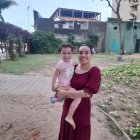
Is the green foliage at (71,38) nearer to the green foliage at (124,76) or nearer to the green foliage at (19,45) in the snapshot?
the green foliage at (19,45)

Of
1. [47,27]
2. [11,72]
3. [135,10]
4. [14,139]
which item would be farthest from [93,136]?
[135,10]

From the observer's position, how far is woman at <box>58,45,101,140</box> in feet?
9.73

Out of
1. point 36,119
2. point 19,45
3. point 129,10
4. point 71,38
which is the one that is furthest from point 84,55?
point 129,10

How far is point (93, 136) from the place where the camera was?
4.88m

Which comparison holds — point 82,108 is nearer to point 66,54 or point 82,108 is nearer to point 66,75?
point 66,75

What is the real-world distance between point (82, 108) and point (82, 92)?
30 centimetres

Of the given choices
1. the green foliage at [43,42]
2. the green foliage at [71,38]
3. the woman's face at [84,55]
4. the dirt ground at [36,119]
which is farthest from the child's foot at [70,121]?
the green foliage at [71,38]

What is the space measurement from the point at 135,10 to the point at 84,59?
42.6 meters

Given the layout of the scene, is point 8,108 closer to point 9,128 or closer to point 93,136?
point 9,128

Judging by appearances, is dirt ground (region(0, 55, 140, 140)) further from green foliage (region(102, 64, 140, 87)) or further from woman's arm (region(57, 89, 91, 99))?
green foliage (region(102, 64, 140, 87))

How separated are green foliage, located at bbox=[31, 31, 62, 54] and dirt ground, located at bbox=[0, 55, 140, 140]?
72.3 ft

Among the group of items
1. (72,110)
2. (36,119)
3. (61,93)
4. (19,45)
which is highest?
(19,45)

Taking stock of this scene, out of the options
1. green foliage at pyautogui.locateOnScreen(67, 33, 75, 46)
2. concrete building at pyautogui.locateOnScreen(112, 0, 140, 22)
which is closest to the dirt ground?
green foliage at pyautogui.locateOnScreen(67, 33, 75, 46)

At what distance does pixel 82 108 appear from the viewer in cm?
318
